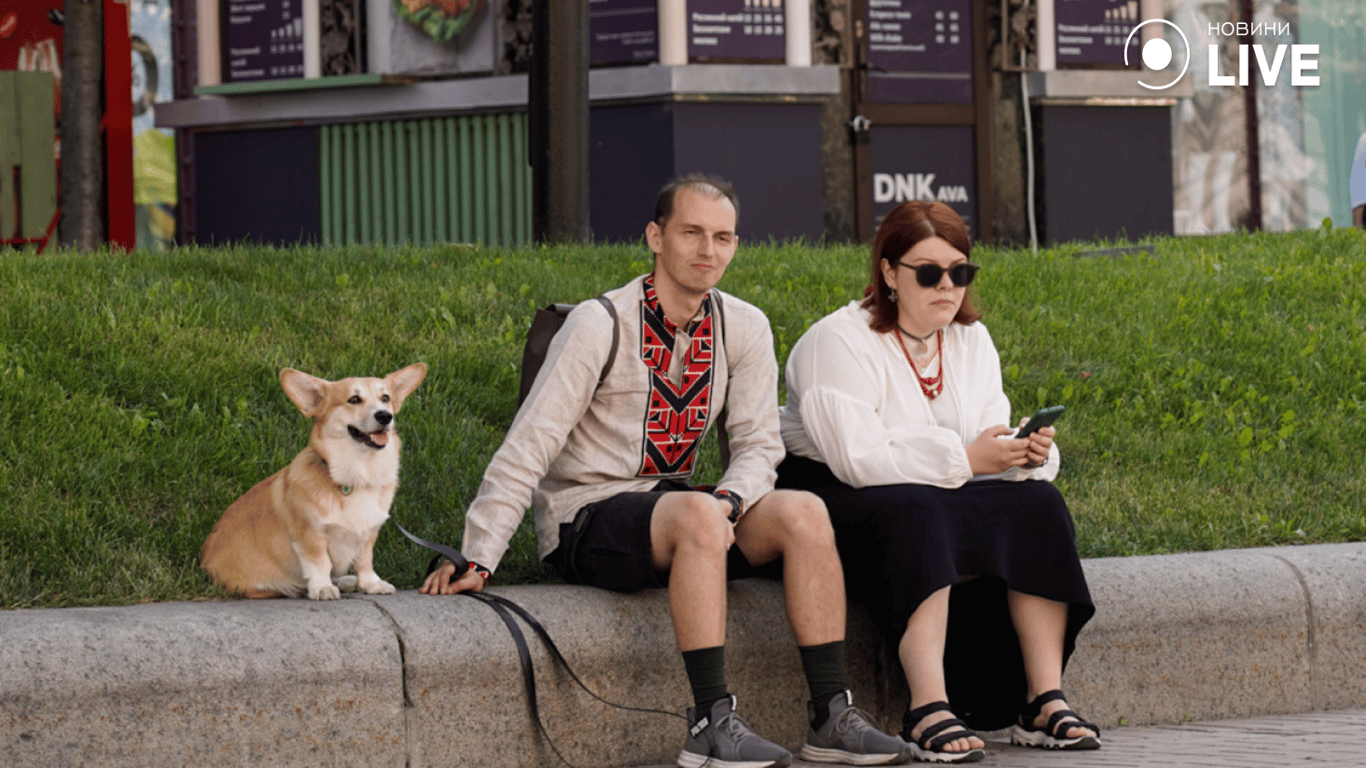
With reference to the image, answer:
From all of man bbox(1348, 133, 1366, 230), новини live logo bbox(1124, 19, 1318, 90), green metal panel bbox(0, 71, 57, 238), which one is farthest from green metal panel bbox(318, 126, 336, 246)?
man bbox(1348, 133, 1366, 230)

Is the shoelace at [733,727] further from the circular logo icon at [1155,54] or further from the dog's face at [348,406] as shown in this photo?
the circular logo icon at [1155,54]

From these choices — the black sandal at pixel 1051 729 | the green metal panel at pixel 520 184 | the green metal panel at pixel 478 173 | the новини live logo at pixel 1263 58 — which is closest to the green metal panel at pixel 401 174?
the green metal panel at pixel 478 173

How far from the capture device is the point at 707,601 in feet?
12.9

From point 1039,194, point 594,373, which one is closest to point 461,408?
point 594,373

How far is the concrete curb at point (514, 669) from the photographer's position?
3.47 metres

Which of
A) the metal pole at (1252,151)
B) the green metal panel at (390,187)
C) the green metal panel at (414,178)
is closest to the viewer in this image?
the green metal panel at (414,178)

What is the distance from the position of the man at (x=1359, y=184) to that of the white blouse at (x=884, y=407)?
1042 centimetres

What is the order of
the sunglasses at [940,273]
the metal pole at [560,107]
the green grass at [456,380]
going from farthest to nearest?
the metal pole at [560,107] < the green grass at [456,380] < the sunglasses at [940,273]

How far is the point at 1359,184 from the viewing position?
15008mm

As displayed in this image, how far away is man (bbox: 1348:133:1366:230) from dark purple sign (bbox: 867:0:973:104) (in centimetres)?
413

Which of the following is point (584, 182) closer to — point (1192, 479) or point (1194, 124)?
point (1192, 479)

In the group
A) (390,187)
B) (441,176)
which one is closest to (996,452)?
(441,176)

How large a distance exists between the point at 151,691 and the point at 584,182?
5343 mm

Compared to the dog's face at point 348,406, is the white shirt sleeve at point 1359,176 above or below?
above
